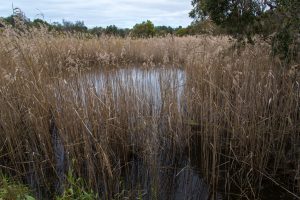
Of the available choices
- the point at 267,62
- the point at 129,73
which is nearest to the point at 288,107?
the point at 267,62

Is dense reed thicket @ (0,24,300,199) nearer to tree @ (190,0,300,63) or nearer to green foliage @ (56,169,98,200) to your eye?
green foliage @ (56,169,98,200)

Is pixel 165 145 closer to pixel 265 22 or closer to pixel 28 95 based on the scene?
pixel 28 95

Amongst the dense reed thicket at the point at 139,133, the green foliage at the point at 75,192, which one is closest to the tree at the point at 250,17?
the dense reed thicket at the point at 139,133

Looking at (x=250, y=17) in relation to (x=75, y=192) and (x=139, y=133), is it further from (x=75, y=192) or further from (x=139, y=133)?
(x=75, y=192)

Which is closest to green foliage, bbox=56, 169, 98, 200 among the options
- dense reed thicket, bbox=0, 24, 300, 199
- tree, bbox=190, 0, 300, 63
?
dense reed thicket, bbox=0, 24, 300, 199

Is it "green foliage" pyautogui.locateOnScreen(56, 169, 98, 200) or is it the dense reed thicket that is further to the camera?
the dense reed thicket

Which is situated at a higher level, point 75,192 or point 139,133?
point 139,133

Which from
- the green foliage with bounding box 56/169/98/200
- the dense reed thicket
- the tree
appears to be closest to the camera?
the green foliage with bounding box 56/169/98/200

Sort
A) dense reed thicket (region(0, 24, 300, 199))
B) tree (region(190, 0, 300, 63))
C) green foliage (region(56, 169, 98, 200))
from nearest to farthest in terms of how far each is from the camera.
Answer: green foliage (region(56, 169, 98, 200)), dense reed thicket (region(0, 24, 300, 199)), tree (region(190, 0, 300, 63))

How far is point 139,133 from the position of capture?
11.6 feet

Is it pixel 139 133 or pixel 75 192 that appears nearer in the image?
pixel 75 192

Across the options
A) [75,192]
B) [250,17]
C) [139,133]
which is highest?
[250,17]

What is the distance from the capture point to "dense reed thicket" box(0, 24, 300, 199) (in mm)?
3053

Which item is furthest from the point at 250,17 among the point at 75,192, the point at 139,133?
the point at 75,192
